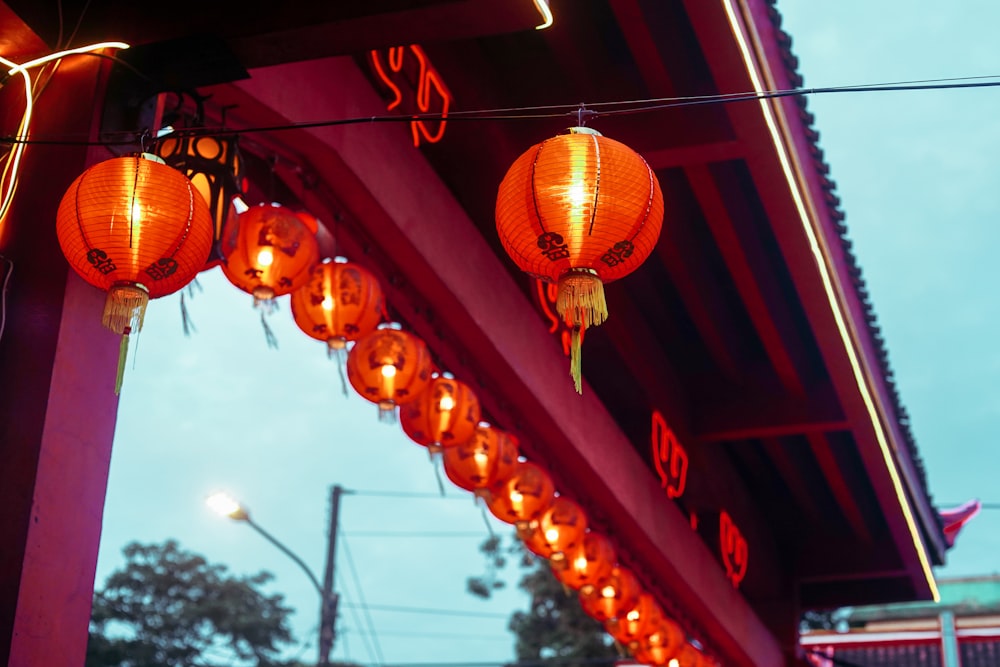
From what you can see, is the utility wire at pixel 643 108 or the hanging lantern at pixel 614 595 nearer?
the utility wire at pixel 643 108

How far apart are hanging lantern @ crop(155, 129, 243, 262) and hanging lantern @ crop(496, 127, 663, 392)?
1.26 meters

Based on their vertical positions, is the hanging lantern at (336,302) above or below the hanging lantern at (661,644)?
above

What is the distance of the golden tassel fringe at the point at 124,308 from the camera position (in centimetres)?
373

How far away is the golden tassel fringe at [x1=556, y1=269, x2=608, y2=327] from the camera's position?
3750mm

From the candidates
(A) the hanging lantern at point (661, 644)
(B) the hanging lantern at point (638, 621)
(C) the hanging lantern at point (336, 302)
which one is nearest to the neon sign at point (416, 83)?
(C) the hanging lantern at point (336, 302)

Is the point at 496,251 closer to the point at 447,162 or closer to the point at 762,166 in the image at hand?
the point at 447,162

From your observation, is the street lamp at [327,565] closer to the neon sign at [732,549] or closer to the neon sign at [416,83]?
the neon sign at [732,549]

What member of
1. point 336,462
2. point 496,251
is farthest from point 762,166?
point 336,462

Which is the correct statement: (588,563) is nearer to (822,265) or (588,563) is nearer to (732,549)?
(732,549)

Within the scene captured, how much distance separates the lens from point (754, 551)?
11.3 meters

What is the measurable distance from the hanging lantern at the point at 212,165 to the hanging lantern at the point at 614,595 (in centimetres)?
537

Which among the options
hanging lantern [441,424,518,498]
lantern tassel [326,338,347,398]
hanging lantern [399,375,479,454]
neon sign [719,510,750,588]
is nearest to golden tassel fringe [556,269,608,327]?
lantern tassel [326,338,347,398]

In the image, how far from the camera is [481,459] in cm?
702

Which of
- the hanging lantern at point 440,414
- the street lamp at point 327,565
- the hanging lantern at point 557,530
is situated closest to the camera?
the hanging lantern at point 440,414
